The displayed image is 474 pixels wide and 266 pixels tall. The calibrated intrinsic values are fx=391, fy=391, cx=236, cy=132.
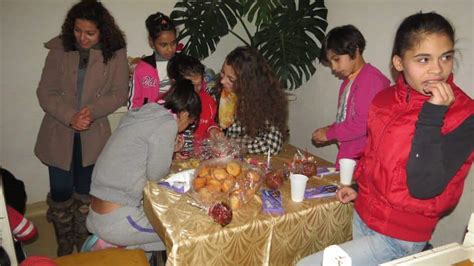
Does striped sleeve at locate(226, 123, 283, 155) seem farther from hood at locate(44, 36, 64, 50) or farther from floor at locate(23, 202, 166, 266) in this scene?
floor at locate(23, 202, 166, 266)

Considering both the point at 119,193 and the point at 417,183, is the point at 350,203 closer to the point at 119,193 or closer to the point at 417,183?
the point at 417,183

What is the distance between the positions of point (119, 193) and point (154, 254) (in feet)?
1.95

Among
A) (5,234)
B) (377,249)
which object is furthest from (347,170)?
(5,234)

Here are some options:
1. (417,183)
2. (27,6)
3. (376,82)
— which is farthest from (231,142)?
(27,6)

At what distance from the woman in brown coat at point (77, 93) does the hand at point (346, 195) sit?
1.70 metres

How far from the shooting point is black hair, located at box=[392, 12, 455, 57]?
1.32 meters

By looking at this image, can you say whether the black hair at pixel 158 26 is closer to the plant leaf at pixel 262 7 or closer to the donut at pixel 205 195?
the plant leaf at pixel 262 7

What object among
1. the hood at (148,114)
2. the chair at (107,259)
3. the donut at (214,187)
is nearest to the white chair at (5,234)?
the chair at (107,259)

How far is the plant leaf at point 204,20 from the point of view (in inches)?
139

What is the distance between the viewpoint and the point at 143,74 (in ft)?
9.91

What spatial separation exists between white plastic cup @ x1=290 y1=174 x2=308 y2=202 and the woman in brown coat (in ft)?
4.94

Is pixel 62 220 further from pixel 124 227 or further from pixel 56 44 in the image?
pixel 56 44

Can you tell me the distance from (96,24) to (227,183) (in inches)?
61.1

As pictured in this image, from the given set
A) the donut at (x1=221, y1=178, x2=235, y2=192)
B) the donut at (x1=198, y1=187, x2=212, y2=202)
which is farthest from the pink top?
the donut at (x1=198, y1=187, x2=212, y2=202)
